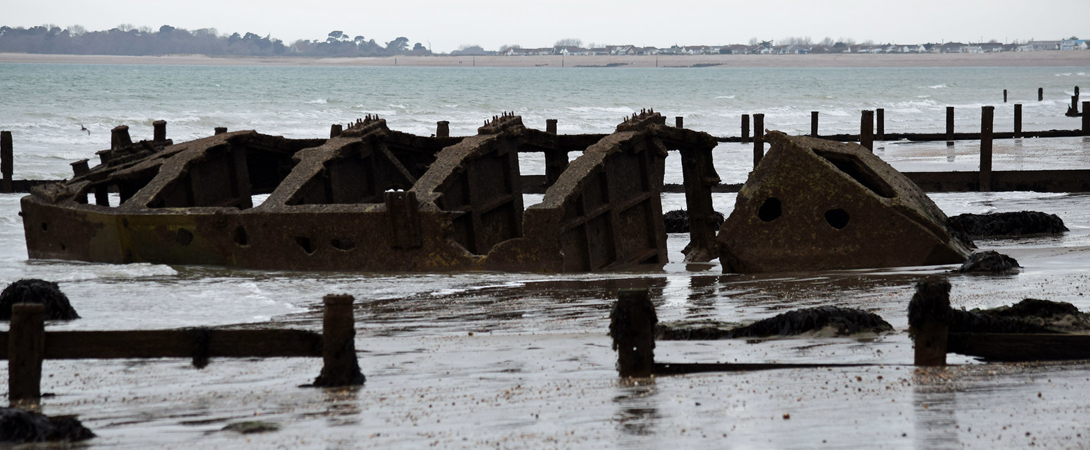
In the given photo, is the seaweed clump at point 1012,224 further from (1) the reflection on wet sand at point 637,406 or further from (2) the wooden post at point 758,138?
(1) the reflection on wet sand at point 637,406

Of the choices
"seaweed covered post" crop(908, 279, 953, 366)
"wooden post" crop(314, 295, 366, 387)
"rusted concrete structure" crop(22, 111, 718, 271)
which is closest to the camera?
"seaweed covered post" crop(908, 279, 953, 366)

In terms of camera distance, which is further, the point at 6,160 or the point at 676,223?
the point at 6,160

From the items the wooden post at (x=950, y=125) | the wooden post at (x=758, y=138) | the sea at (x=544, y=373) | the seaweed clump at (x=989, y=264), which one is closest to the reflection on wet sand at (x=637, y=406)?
the sea at (x=544, y=373)

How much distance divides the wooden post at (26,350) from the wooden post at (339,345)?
127 cm

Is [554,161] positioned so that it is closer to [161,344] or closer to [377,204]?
[377,204]

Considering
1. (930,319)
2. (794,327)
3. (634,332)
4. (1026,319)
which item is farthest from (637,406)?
(1026,319)

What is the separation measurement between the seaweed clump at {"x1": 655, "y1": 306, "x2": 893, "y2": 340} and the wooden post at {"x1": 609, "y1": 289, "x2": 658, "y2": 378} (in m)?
1.07

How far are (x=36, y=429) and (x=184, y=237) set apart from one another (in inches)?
243

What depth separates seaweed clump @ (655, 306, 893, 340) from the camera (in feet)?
20.8

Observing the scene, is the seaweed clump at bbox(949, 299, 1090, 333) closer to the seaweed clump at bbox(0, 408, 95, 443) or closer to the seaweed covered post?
the seaweed covered post

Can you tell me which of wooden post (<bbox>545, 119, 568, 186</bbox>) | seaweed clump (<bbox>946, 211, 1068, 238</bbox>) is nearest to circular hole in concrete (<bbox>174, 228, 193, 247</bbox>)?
wooden post (<bbox>545, 119, 568, 186</bbox>)

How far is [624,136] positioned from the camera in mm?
11570

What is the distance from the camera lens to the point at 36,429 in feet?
14.9

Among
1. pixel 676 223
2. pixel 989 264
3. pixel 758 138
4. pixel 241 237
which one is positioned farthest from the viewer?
pixel 758 138
